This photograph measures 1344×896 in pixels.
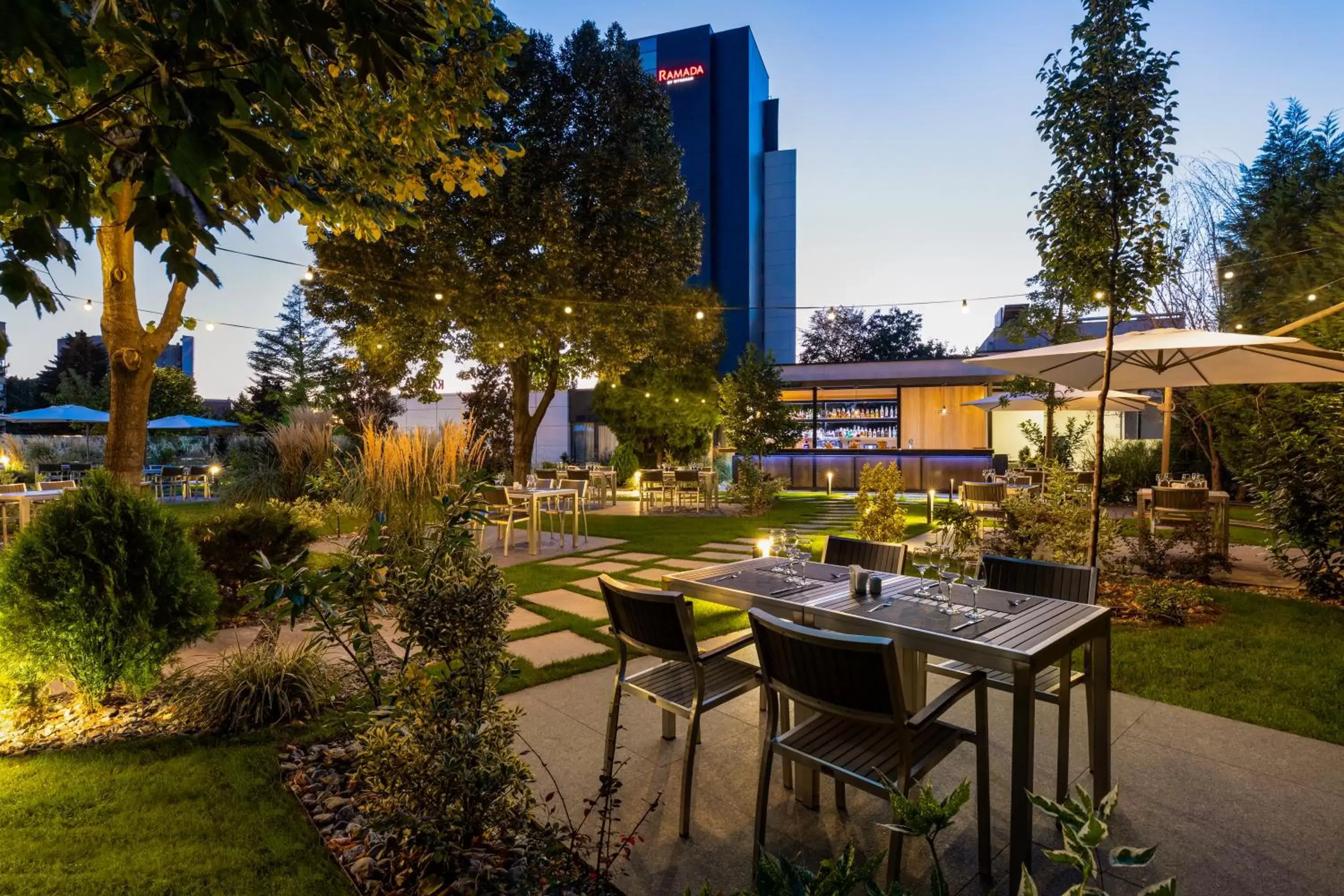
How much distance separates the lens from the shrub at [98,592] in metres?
2.76

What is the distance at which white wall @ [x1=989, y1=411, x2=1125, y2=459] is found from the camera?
15.3 meters

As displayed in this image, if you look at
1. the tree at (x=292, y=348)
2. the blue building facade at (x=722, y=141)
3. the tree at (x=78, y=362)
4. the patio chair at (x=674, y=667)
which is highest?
the blue building facade at (x=722, y=141)

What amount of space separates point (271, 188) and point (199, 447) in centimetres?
2281

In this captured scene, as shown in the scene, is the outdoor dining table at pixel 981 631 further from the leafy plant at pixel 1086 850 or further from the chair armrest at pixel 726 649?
the leafy plant at pixel 1086 850

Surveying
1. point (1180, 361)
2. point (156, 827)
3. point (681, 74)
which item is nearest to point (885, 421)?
point (1180, 361)

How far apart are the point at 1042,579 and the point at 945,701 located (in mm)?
1338

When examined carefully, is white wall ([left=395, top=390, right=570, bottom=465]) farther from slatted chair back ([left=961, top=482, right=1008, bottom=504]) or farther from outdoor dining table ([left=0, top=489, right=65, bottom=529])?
slatted chair back ([left=961, top=482, right=1008, bottom=504])

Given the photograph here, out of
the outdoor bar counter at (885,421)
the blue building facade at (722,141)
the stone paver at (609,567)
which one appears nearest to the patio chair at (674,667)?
the stone paver at (609,567)

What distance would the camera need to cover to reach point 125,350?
14.0ft

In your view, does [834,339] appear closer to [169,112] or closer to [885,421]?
[885,421]

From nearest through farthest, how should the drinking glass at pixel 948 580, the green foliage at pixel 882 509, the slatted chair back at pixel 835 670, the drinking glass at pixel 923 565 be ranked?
the slatted chair back at pixel 835 670 → the drinking glass at pixel 948 580 → the drinking glass at pixel 923 565 → the green foliage at pixel 882 509

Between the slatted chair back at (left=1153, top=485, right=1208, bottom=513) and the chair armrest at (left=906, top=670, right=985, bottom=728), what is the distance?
6.06m

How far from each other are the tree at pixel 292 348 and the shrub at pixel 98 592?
106 ft

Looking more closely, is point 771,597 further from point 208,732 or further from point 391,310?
point 391,310
